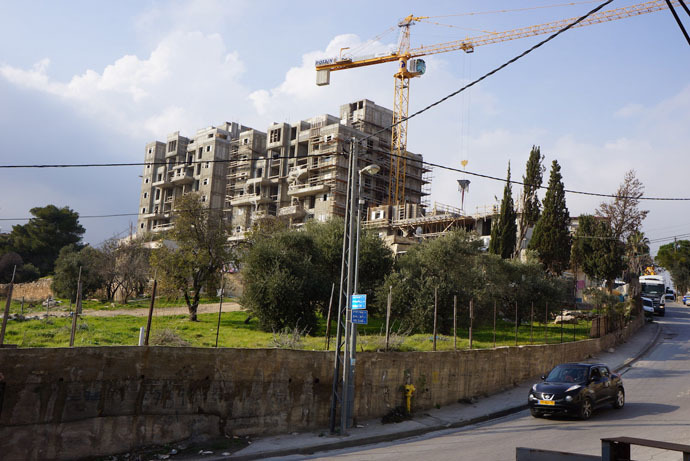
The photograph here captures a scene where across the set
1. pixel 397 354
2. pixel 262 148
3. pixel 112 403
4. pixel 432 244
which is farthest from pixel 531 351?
pixel 262 148

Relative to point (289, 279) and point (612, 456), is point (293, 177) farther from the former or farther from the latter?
point (612, 456)

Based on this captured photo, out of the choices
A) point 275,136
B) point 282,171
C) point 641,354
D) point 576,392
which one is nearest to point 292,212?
point 282,171

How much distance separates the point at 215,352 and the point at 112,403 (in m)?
2.52

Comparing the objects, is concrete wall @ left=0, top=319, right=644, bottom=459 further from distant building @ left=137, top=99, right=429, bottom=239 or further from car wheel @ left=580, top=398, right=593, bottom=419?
Answer: distant building @ left=137, top=99, right=429, bottom=239

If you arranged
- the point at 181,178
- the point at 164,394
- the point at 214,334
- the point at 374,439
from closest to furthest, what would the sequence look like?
the point at 164,394, the point at 374,439, the point at 214,334, the point at 181,178

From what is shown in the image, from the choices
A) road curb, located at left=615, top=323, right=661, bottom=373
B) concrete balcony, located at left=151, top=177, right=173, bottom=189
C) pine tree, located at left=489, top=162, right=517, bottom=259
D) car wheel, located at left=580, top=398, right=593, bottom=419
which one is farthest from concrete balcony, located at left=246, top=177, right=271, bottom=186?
car wheel, located at left=580, top=398, right=593, bottom=419

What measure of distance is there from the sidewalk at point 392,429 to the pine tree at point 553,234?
30482 millimetres

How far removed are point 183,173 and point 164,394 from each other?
316 ft

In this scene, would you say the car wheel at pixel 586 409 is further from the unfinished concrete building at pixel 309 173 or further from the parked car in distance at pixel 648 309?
the unfinished concrete building at pixel 309 173

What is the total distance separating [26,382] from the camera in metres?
10.6

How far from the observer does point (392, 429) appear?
50.1 ft

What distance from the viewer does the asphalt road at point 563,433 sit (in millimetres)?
12188

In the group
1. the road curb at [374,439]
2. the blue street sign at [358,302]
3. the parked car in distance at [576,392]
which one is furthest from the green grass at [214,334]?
the blue street sign at [358,302]

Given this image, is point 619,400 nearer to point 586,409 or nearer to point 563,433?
point 586,409
